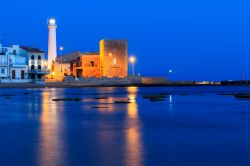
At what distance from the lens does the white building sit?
3263 inches

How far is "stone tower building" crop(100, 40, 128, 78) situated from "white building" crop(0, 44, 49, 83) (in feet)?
41.1

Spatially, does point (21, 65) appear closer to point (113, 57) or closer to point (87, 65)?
point (87, 65)

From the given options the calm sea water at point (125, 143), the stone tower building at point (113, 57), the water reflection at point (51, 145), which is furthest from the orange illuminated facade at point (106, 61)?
the water reflection at point (51, 145)

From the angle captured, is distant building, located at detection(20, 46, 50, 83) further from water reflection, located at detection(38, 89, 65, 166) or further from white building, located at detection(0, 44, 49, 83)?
water reflection, located at detection(38, 89, 65, 166)

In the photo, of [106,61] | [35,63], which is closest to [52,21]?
[35,63]

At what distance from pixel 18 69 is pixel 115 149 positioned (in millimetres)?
74742

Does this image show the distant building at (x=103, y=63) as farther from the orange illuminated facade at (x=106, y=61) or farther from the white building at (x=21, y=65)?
the white building at (x=21, y=65)

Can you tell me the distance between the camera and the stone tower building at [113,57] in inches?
3627

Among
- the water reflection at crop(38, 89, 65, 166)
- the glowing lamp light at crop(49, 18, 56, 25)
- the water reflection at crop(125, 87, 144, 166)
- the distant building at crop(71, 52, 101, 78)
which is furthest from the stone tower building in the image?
the water reflection at crop(38, 89, 65, 166)

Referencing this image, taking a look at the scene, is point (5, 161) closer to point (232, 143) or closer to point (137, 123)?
point (232, 143)

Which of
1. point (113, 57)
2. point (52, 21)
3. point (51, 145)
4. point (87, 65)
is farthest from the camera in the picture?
point (52, 21)

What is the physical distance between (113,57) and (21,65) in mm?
19308

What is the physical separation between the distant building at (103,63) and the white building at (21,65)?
6948 mm

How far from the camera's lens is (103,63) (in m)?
92.5
